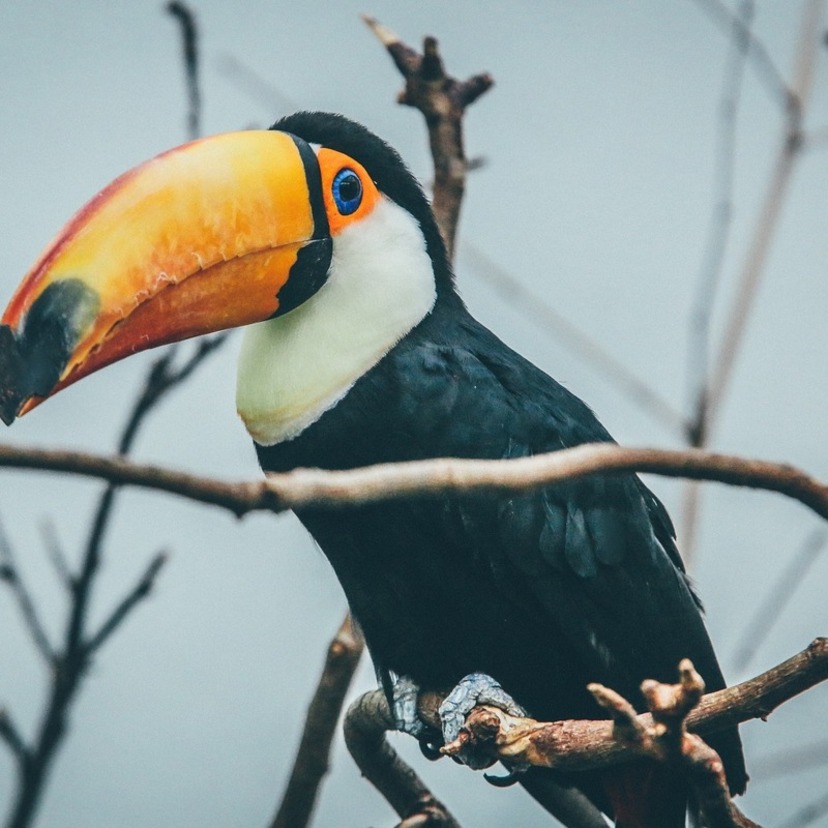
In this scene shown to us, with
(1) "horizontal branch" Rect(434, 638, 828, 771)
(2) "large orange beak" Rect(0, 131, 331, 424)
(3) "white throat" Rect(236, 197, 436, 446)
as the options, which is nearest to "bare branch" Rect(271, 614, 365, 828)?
(3) "white throat" Rect(236, 197, 436, 446)

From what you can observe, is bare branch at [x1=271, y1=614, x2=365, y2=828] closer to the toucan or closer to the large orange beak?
the toucan

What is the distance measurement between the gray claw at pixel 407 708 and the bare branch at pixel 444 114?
1.14 meters

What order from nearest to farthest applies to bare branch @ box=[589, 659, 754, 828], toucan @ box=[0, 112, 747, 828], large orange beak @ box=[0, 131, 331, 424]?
bare branch @ box=[589, 659, 754, 828]
large orange beak @ box=[0, 131, 331, 424]
toucan @ box=[0, 112, 747, 828]

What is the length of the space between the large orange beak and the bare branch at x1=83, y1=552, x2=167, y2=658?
41 centimetres

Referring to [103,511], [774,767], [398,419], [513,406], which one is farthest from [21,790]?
[774,767]

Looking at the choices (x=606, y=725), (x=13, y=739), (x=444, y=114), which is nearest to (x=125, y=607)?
(x=13, y=739)

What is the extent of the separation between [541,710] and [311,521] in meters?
0.70

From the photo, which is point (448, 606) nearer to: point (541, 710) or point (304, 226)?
point (541, 710)

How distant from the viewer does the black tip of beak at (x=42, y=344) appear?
226 cm

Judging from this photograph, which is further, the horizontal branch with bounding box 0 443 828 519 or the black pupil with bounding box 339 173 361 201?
the black pupil with bounding box 339 173 361 201

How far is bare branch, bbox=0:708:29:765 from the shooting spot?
244 centimetres

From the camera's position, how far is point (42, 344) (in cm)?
233

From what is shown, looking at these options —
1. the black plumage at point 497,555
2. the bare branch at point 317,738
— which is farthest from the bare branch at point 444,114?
the bare branch at point 317,738

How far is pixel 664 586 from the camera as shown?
2984mm
